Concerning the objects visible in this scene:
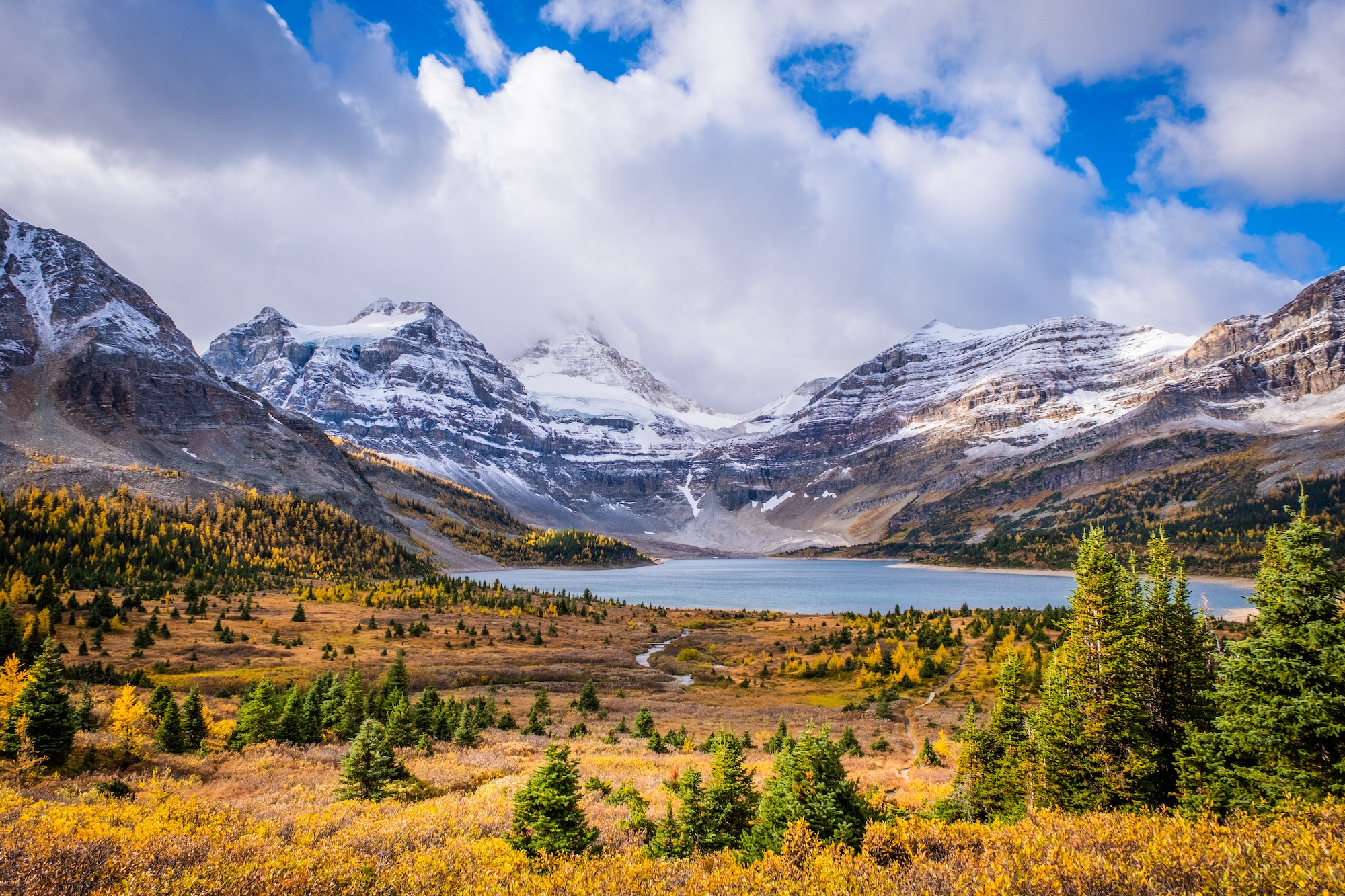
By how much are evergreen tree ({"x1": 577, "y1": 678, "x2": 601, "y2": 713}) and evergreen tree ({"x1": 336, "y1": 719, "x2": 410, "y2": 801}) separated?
28424 mm

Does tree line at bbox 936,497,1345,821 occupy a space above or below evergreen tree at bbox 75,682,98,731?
above

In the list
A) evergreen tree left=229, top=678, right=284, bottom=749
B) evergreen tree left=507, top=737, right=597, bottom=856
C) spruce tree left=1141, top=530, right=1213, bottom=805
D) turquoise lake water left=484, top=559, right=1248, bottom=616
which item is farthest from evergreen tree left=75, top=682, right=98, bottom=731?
turquoise lake water left=484, top=559, right=1248, bottom=616

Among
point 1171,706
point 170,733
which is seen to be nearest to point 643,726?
A: point 170,733

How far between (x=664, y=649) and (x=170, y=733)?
6477 centimetres

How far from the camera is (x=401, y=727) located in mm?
25797

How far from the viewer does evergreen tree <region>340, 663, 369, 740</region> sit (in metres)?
28.0

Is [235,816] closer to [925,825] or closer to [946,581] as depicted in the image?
[925,825]

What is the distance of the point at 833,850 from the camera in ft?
33.0

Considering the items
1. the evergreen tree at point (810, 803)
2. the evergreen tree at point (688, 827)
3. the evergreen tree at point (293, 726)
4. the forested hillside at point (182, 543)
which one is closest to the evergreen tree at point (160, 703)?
the evergreen tree at point (293, 726)

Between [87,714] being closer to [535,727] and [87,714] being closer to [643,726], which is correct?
[535,727]

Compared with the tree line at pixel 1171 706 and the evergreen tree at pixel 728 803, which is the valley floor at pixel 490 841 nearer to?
the evergreen tree at pixel 728 803

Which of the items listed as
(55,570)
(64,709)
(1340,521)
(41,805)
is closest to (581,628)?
(55,570)

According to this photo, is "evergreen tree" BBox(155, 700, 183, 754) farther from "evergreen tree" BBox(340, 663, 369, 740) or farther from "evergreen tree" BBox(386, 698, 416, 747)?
"evergreen tree" BBox(386, 698, 416, 747)

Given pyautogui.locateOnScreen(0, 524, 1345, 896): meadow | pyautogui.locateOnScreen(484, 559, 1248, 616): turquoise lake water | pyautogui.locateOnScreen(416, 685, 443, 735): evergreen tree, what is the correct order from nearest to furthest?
pyautogui.locateOnScreen(0, 524, 1345, 896): meadow, pyautogui.locateOnScreen(416, 685, 443, 735): evergreen tree, pyautogui.locateOnScreen(484, 559, 1248, 616): turquoise lake water
